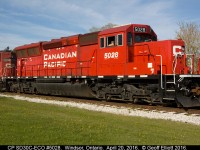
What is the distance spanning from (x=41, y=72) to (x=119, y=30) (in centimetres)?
Result: 1020

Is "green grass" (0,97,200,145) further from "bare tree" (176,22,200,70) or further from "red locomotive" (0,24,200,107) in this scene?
"bare tree" (176,22,200,70)

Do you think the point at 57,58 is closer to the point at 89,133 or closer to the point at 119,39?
the point at 119,39

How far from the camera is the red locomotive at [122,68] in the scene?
1518cm

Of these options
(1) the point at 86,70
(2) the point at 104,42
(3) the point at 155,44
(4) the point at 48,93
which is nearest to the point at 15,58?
(4) the point at 48,93

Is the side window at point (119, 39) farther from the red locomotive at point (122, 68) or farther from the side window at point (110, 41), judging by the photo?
the side window at point (110, 41)

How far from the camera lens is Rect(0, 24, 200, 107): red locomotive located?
15180mm

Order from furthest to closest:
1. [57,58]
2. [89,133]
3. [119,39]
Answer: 1. [57,58]
2. [119,39]
3. [89,133]

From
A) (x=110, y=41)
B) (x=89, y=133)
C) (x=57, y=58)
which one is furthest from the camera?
(x=57, y=58)

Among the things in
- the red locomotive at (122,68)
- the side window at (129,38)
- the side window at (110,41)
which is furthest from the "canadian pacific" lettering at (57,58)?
the side window at (129,38)

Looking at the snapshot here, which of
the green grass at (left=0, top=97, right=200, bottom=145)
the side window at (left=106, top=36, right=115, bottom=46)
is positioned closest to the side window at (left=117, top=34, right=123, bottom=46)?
the side window at (left=106, top=36, right=115, bottom=46)

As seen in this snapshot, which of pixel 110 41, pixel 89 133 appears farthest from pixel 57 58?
pixel 89 133

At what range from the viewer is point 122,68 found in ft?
57.0

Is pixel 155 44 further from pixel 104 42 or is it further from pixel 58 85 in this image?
pixel 58 85

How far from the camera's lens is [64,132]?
8539 millimetres
